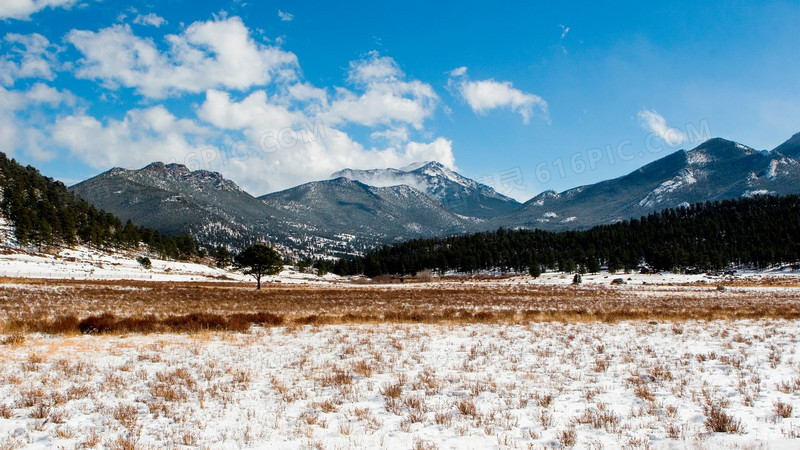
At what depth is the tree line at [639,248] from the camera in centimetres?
12700

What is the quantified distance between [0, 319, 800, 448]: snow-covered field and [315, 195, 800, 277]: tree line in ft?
380

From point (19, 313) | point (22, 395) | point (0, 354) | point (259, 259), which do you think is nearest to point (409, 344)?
point (22, 395)

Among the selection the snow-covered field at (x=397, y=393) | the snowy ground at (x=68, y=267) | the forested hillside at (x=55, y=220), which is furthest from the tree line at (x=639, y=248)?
the snow-covered field at (x=397, y=393)

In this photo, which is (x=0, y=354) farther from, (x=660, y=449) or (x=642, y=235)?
(x=642, y=235)

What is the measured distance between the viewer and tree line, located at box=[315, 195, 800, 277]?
127000 millimetres

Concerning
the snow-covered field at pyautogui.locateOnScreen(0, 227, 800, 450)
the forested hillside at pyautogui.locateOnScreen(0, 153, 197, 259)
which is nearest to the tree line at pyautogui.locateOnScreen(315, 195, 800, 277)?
the forested hillside at pyautogui.locateOnScreen(0, 153, 197, 259)

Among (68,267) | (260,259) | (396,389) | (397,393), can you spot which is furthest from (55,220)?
(397,393)

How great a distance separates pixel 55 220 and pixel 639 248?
188863 millimetres

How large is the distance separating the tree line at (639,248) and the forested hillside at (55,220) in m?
66.6

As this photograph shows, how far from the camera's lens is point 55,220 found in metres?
108

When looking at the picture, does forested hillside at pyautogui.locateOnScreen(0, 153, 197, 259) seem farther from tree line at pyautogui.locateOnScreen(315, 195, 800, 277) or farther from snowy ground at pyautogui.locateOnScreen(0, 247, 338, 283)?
tree line at pyautogui.locateOnScreen(315, 195, 800, 277)

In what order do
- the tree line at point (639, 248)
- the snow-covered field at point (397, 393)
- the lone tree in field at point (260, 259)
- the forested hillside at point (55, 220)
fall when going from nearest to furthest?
the snow-covered field at point (397, 393), the lone tree in field at point (260, 259), the forested hillside at point (55, 220), the tree line at point (639, 248)

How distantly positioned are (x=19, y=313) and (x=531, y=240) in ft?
598

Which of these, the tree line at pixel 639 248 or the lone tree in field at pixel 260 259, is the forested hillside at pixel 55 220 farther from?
the tree line at pixel 639 248
